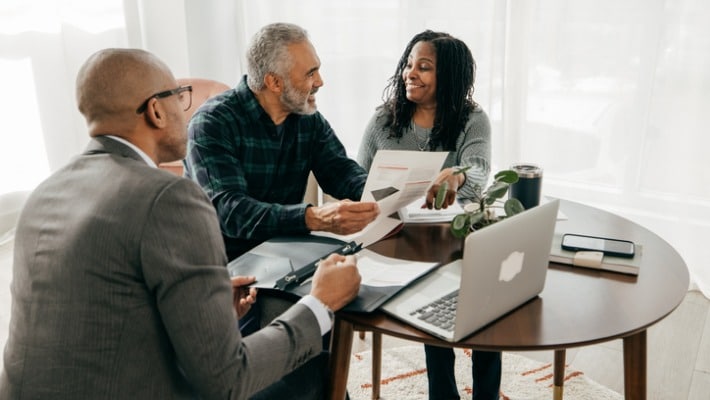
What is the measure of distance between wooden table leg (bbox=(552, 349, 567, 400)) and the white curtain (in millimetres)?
1125

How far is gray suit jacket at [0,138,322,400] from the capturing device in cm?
90

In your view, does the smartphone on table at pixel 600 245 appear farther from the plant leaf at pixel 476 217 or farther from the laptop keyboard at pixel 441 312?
the laptop keyboard at pixel 441 312

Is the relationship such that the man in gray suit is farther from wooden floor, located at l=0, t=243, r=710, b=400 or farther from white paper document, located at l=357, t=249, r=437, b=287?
wooden floor, located at l=0, t=243, r=710, b=400

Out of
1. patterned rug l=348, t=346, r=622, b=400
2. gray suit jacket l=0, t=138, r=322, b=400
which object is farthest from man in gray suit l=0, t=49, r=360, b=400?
patterned rug l=348, t=346, r=622, b=400

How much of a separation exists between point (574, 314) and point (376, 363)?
90 centimetres

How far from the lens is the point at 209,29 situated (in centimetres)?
349

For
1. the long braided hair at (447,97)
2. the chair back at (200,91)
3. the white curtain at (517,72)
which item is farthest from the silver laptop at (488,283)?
the white curtain at (517,72)

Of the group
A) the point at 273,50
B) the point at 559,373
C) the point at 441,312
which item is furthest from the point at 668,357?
the point at 273,50

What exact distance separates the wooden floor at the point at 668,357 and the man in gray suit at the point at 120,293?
4.16 feet

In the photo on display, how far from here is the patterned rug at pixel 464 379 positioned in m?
1.96

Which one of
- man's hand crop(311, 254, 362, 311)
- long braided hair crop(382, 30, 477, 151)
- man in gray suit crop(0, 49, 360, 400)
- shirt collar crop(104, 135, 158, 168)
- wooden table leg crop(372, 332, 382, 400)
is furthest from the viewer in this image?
long braided hair crop(382, 30, 477, 151)

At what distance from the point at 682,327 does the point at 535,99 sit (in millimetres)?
1108

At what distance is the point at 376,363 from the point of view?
192cm

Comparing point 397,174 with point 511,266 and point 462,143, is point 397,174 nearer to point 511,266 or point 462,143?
point 511,266
